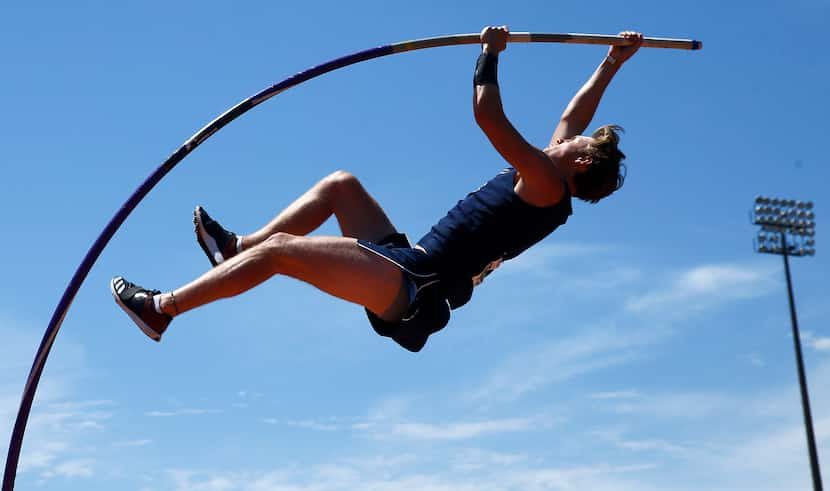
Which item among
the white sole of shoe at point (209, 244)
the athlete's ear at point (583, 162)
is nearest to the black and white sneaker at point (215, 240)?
the white sole of shoe at point (209, 244)

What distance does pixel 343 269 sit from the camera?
7.21 metres

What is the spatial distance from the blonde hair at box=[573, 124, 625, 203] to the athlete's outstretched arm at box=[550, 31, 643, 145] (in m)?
0.39

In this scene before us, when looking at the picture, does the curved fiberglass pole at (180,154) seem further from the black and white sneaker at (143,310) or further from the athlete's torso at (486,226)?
the athlete's torso at (486,226)

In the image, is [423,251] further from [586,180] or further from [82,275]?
[82,275]

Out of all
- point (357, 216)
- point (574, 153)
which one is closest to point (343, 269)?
point (357, 216)

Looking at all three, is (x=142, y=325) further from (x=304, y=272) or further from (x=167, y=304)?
(x=304, y=272)

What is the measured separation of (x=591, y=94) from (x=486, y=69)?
132cm

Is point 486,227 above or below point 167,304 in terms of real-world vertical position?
above

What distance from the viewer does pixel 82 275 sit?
26.9 ft

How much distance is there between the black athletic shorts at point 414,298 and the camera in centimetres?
753

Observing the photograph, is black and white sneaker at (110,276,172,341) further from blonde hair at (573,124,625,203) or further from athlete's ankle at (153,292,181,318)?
blonde hair at (573,124,625,203)

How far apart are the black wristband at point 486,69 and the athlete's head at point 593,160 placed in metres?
0.71

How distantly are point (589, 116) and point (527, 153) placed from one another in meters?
1.25

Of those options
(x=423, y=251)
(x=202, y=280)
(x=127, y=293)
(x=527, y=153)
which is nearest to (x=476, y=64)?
(x=527, y=153)
